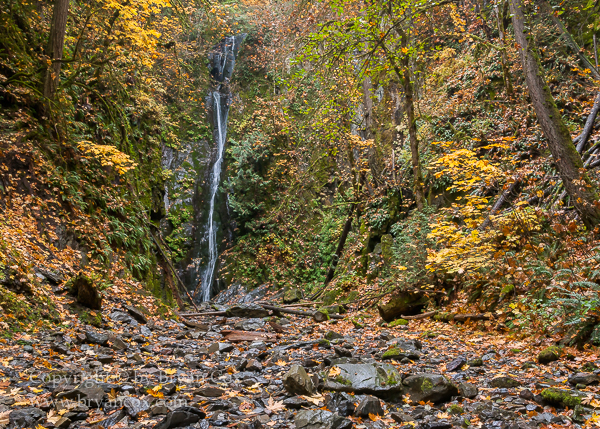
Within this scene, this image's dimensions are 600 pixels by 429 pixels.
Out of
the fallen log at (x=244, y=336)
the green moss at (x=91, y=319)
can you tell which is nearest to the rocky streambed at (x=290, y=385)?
the green moss at (x=91, y=319)

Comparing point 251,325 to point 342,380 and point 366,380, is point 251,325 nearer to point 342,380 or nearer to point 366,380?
point 342,380

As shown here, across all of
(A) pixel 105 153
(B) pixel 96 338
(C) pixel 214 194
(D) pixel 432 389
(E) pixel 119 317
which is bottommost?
(D) pixel 432 389

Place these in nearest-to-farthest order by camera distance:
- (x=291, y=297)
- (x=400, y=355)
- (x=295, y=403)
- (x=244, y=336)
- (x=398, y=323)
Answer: (x=295, y=403) → (x=400, y=355) → (x=244, y=336) → (x=398, y=323) → (x=291, y=297)

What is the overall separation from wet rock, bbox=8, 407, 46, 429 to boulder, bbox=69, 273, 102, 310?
10.8ft

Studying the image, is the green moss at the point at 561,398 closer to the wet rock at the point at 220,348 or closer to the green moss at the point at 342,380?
the green moss at the point at 342,380

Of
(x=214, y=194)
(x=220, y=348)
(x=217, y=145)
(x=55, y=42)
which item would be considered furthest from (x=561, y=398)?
(x=217, y=145)

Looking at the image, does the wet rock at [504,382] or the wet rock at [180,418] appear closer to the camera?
the wet rock at [180,418]

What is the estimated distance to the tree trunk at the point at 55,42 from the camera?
23.3 ft

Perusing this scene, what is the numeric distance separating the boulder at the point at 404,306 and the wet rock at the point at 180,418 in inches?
210

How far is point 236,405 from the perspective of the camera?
9.83 feet

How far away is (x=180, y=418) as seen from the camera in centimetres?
254

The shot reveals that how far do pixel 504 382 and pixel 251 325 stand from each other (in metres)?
5.27

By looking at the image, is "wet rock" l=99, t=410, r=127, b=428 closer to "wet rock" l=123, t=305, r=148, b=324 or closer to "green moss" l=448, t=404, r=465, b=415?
"green moss" l=448, t=404, r=465, b=415

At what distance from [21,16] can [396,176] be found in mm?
10359
